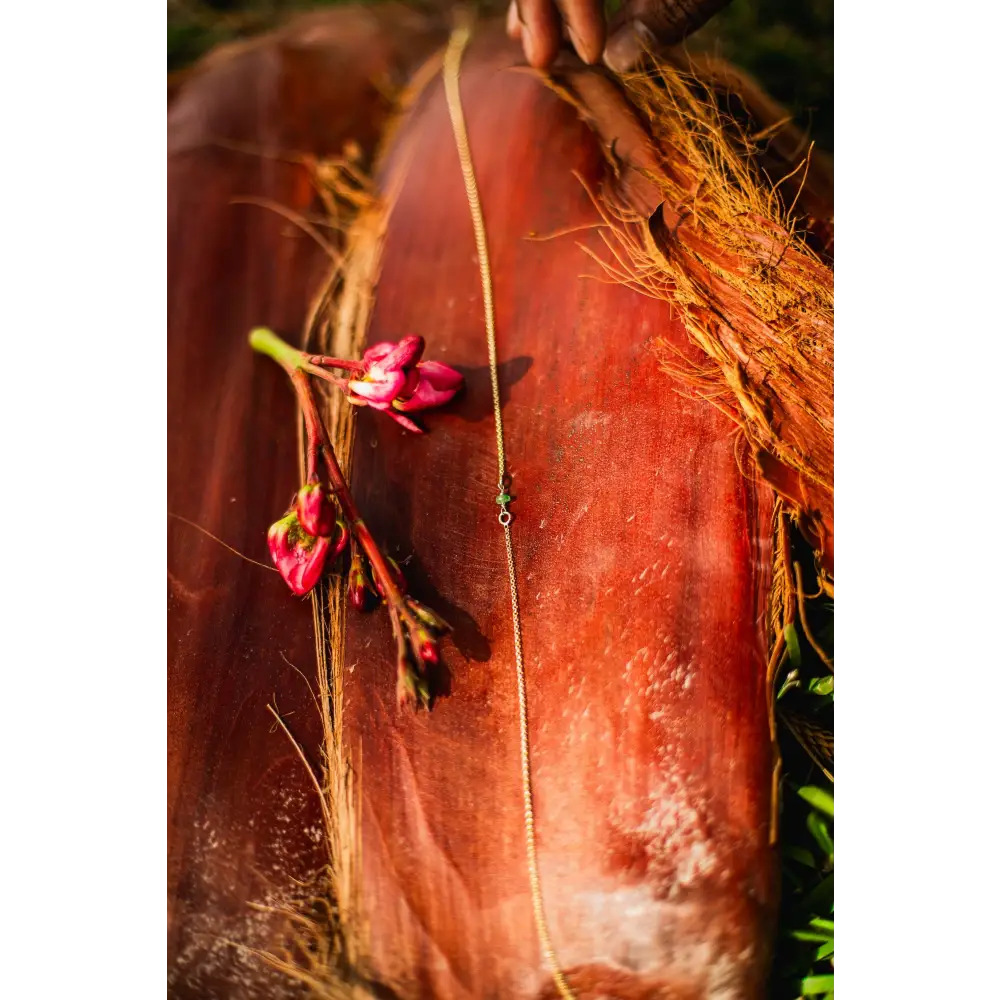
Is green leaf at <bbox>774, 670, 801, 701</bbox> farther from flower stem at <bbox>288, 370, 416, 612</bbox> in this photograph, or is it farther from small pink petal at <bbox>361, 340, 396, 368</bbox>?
small pink petal at <bbox>361, 340, 396, 368</bbox>

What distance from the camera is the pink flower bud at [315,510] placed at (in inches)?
27.7

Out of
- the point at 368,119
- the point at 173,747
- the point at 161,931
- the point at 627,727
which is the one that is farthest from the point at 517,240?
the point at 161,931

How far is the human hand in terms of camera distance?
81 cm

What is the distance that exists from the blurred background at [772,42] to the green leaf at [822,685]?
59 centimetres

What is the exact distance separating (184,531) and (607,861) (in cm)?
52

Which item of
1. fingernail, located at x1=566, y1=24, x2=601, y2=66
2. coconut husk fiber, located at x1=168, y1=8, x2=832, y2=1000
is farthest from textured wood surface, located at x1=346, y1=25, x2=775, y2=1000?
fingernail, located at x1=566, y1=24, x2=601, y2=66

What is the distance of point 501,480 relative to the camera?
2.45ft

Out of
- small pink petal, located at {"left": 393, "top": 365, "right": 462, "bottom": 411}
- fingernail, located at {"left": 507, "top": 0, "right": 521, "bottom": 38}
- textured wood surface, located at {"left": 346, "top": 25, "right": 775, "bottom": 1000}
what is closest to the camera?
textured wood surface, located at {"left": 346, "top": 25, "right": 775, "bottom": 1000}

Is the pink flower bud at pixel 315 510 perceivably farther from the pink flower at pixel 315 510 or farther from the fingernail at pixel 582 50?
the fingernail at pixel 582 50

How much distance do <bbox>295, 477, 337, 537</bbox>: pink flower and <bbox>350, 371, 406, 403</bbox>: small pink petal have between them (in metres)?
0.09

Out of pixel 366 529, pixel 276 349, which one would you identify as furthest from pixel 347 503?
pixel 276 349

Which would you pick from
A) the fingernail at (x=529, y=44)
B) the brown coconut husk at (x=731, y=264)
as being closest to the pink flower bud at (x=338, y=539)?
the brown coconut husk at (x=731, y=264)

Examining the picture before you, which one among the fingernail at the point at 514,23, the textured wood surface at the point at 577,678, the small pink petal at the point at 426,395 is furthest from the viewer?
the fingernail at the point at 514,23

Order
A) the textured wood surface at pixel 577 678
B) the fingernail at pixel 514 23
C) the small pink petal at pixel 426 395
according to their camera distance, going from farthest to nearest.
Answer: the fingernail at pixel 514 23 < the small pink petal at pixel 426 395 < the textured wood surface at pixel 577 678
